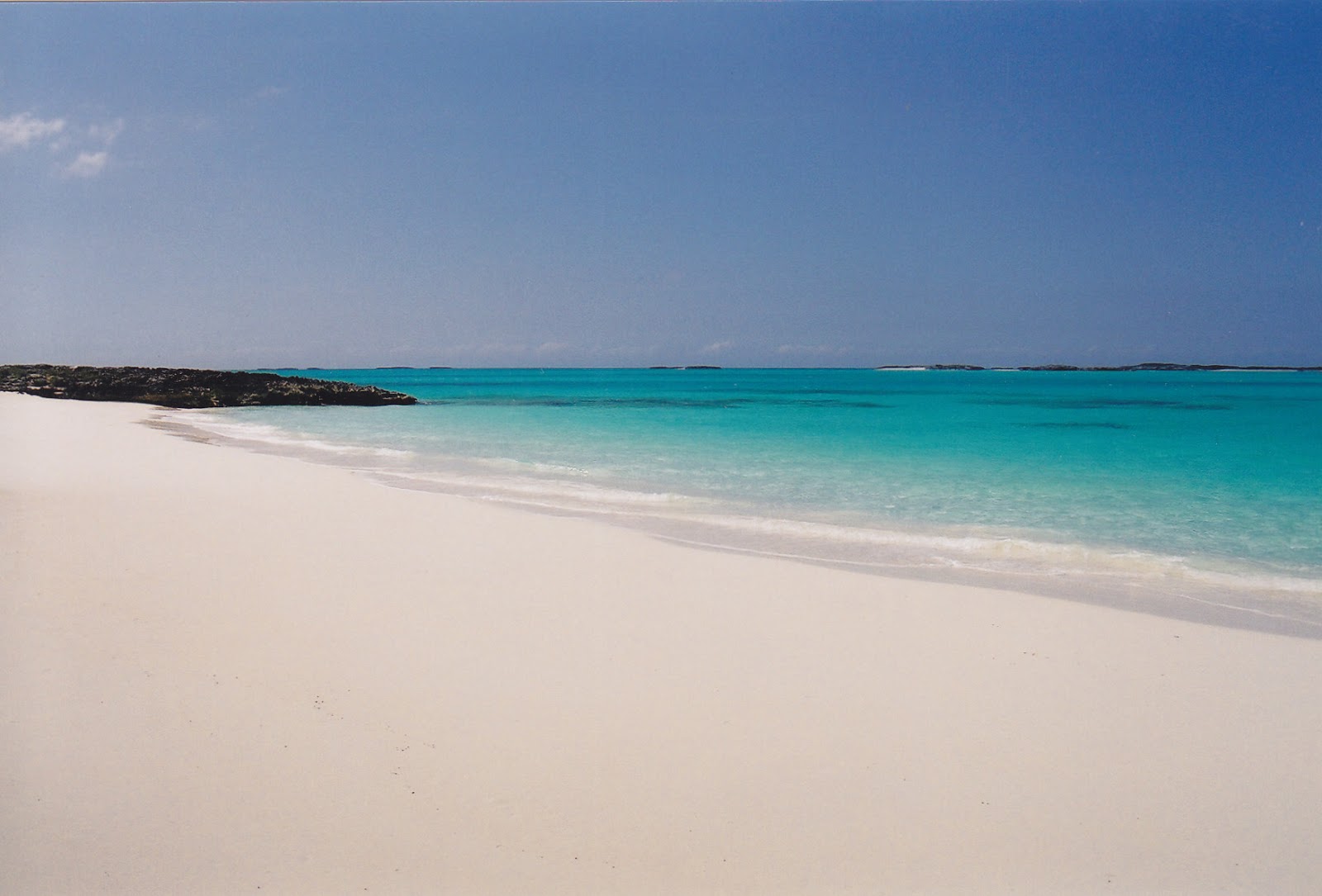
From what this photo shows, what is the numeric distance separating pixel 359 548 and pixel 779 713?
15.8 ft

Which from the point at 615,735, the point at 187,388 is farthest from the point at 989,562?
the point at 187,388

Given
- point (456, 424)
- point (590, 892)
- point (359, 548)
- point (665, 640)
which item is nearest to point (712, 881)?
point (590, 892)

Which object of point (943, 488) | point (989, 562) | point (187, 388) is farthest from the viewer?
point (187, 388)

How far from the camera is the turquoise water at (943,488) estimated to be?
804cm

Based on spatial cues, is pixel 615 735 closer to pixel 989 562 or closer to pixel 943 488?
pixel 989 562

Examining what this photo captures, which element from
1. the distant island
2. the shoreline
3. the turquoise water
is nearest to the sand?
the shoreline

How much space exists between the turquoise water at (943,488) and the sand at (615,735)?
1.88 m

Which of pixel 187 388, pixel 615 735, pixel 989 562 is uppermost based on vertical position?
pixel 187 388

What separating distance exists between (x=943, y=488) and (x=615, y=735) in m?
11.4

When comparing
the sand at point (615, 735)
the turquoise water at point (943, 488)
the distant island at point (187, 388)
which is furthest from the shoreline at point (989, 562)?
the distant island at point (187, 388)

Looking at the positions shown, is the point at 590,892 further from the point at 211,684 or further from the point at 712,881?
the point at 211,684

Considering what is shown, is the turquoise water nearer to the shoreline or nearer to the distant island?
the shoreline

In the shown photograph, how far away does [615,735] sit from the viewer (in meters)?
Answer: 3.90

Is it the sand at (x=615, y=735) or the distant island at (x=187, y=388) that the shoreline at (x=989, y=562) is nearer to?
the sand at (x=615, y=735)
